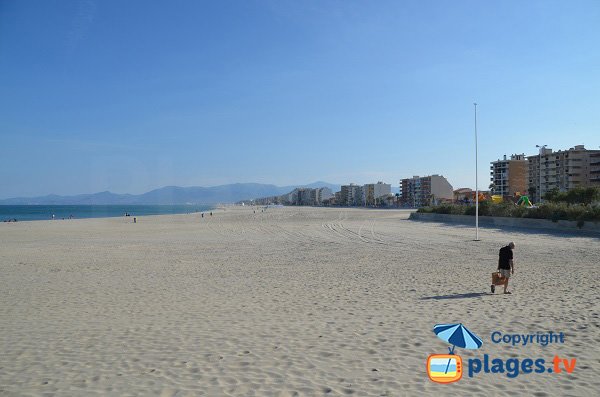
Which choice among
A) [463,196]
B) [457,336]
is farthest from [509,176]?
[457,336]

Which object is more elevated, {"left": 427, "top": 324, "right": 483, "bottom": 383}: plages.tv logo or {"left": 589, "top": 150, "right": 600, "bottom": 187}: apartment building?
{"left": 589, "top": 150, "right": 600, "bottom": 187}: apartment building

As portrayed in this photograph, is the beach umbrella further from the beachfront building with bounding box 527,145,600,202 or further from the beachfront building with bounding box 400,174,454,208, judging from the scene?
the beachfront building with bounding box 400,174,454,208

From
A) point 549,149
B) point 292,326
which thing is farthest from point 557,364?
point 549,149

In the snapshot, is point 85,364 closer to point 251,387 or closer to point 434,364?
point 251,387

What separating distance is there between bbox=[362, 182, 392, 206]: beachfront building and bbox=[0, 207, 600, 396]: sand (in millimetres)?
144251

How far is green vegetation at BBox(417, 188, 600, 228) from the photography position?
74.1 ft

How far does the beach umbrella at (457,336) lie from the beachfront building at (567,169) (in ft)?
286

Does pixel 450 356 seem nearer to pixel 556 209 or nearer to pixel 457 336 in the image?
pixel 457 336

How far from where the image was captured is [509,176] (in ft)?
346

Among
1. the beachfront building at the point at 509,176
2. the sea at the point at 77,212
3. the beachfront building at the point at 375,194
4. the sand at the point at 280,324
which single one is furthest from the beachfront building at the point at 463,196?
the sand at the point at 280,324

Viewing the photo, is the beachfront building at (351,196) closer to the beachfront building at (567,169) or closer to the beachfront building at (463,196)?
the beachfront building at (463,196)

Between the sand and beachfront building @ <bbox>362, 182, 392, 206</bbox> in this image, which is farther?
beachfront building @ <bbox>362, 182, 392, 206</bbox>

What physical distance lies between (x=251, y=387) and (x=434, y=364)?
198 cm

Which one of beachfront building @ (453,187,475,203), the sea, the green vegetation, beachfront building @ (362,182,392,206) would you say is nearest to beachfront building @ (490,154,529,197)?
beachfront building @ (453,187,475,203)
